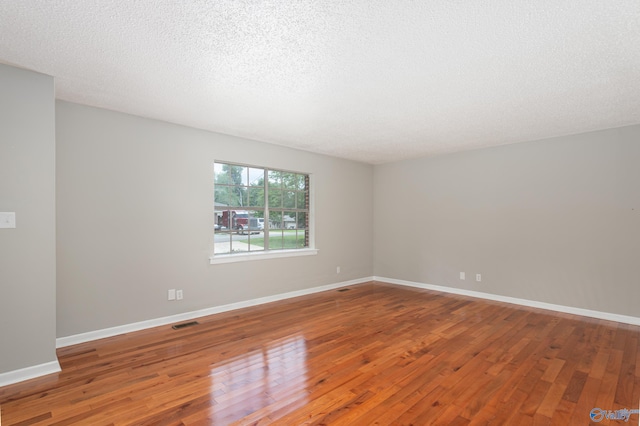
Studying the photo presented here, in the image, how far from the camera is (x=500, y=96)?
3.08 m

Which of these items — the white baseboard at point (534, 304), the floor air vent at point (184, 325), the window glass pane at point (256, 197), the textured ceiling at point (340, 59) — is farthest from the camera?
the window glass pane at point (256, 197)

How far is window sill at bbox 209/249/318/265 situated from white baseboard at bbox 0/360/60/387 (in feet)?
6.22

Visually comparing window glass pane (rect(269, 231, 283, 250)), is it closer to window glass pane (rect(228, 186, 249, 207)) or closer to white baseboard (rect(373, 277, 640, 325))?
window glass pane (rect(228, 186, 249, 207))

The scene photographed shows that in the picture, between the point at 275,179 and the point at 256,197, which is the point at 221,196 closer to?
the point at 256,197

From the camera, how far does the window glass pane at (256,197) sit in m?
4.86

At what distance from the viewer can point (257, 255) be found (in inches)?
187

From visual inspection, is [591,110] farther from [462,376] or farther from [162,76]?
[162,76]

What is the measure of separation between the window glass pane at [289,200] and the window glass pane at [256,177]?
515 mm

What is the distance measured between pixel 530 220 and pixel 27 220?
604cm

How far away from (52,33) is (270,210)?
340 cm

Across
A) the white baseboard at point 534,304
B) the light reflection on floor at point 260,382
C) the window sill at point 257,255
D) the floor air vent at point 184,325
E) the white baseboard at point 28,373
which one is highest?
the window sill at point 257,255

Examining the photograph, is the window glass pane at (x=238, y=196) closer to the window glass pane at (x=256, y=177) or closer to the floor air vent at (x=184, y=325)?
the window glass pane at (x=256, y=177)

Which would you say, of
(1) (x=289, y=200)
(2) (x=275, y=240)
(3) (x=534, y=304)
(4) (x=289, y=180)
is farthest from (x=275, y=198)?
(3) (x=534, y=304)

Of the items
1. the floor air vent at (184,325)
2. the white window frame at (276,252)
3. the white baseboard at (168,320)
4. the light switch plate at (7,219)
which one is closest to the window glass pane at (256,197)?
the white window frame at (276,252)
